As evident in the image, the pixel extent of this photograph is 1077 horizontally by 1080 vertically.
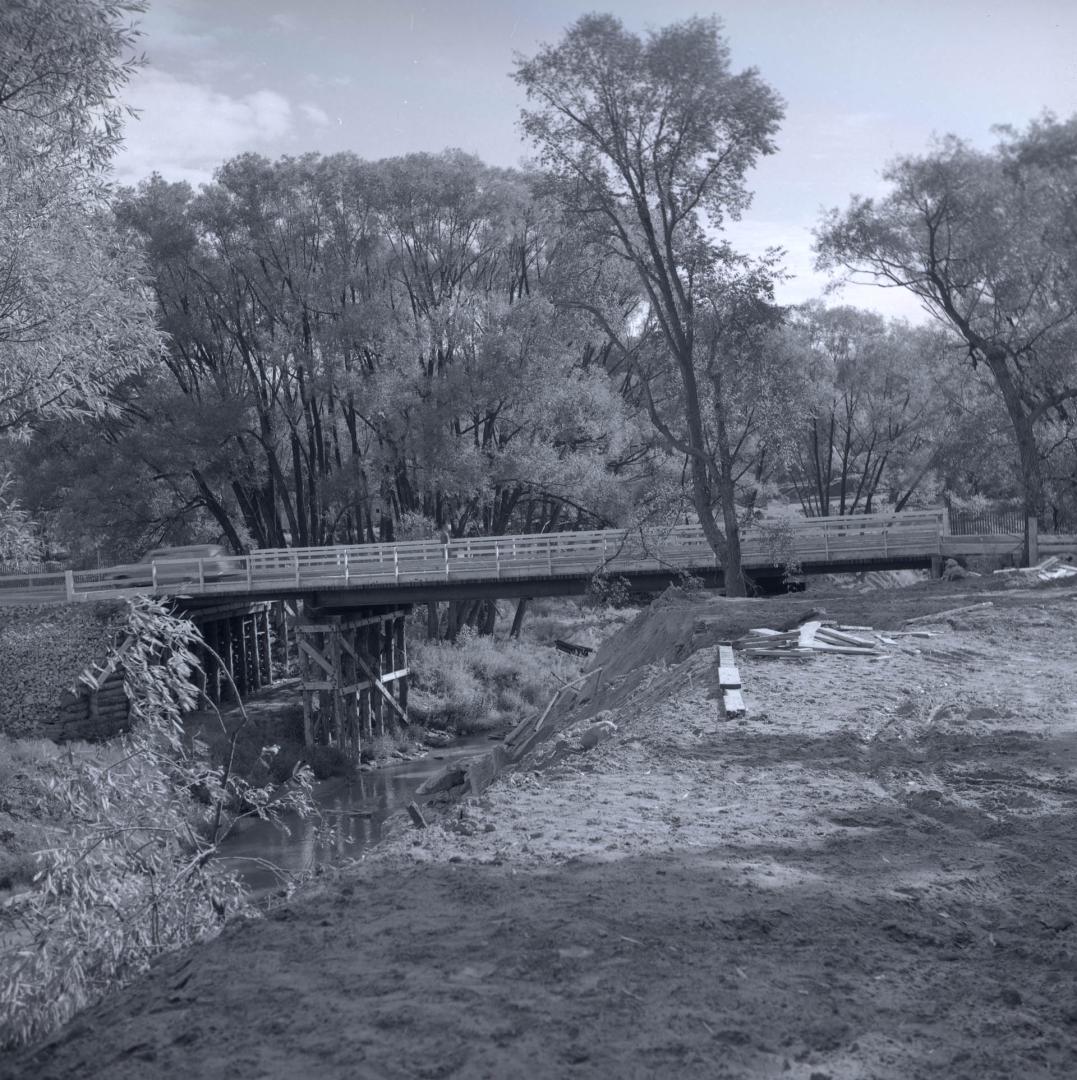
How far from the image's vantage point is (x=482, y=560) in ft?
88.8

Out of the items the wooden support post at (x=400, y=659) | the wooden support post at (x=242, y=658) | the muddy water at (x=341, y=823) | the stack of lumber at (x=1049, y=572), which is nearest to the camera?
the muddy water at (x=341, y=823)

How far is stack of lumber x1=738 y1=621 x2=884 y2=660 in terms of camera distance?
1219 cm

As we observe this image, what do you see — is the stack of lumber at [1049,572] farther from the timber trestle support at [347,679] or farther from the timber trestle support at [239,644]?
the timber trestle support at [239,644]

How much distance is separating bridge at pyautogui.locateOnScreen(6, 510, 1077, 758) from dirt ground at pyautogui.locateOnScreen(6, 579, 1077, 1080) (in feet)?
58.4

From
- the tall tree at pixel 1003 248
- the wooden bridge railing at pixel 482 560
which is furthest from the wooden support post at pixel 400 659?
the tall tree at pixel 1003 248

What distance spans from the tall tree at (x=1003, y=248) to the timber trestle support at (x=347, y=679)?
1426 centimetres

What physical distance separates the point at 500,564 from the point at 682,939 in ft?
73.8

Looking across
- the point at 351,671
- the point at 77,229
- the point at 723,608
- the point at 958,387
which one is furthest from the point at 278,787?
the point at 958,387

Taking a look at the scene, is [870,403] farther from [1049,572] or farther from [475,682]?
[1049,572]

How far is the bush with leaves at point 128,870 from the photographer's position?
474 cm

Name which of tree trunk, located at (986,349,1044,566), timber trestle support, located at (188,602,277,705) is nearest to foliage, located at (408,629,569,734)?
timber trestle support, located at (188,602,277,705)

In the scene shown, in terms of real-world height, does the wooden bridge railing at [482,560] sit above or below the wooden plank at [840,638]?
above

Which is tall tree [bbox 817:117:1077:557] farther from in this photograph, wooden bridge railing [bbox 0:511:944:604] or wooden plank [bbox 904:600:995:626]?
wooden plank [bbox 904:600:995:626]

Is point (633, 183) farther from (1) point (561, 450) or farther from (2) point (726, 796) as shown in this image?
(2) point (726, 796)
